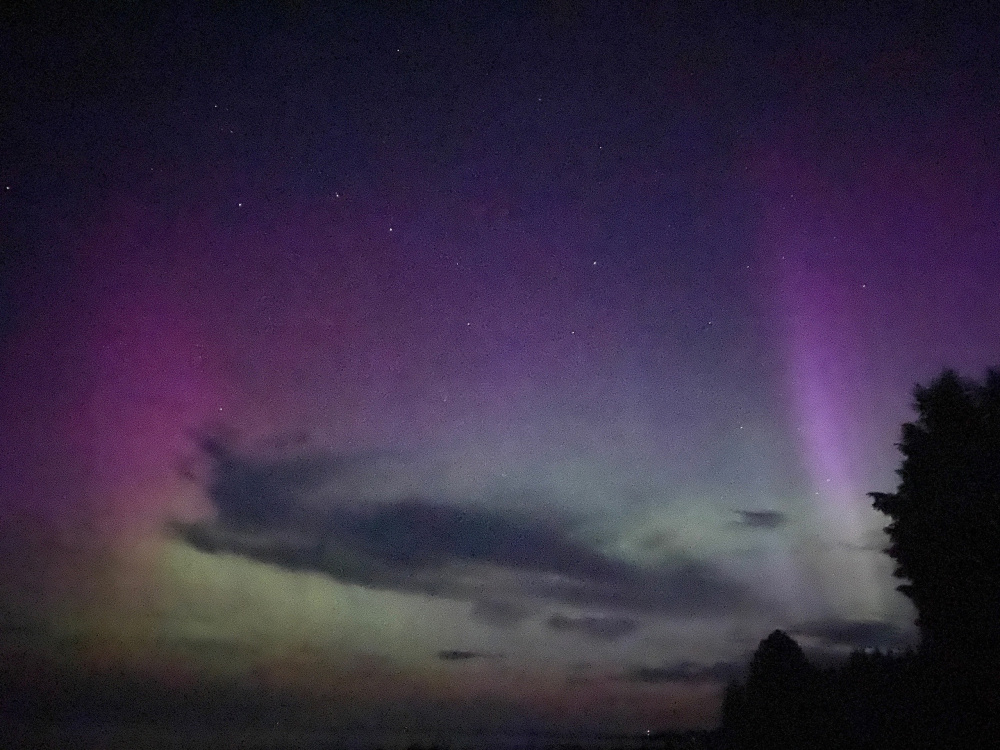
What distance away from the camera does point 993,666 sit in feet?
74.1

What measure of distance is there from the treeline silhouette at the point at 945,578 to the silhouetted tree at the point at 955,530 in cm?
3

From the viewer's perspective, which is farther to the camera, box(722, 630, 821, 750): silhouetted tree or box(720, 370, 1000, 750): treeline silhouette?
box(722, 630, 821, 750): silhouetted tree

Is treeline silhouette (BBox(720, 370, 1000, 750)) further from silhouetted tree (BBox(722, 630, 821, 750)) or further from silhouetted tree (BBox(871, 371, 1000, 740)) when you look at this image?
silhouetted tree (BBox(722, 630, 821, 750))

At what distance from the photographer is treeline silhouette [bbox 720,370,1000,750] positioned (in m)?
22.9

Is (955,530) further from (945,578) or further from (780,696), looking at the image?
(780,696)

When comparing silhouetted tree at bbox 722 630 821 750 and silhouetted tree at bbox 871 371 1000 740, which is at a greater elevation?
silhouetted tree at bbox 871 371 1000 740

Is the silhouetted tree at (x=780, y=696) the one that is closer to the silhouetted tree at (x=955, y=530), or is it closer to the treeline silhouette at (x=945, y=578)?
the treeline silhouette at (x=945, y=578)

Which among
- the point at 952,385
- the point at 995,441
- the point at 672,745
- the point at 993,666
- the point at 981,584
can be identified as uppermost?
the point at 952,385

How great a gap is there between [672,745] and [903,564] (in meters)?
32.1

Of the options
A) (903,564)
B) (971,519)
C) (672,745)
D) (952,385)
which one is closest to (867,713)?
(903,564)

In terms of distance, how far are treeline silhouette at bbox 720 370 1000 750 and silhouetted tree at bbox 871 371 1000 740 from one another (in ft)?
0.10

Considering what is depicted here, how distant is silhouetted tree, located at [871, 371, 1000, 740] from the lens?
22.8 m

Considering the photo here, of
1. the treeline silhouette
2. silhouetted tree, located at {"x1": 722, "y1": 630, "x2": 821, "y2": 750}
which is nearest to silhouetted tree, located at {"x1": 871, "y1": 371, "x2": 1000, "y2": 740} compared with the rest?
the treeline silhouette

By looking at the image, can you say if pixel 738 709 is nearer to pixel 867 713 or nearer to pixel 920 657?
pixel 867 713
